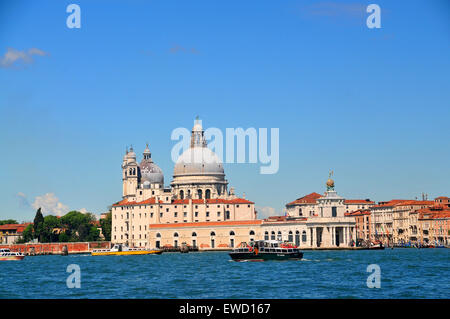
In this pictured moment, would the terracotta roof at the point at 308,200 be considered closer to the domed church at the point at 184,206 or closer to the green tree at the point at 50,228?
the domed church at the point at 184,206

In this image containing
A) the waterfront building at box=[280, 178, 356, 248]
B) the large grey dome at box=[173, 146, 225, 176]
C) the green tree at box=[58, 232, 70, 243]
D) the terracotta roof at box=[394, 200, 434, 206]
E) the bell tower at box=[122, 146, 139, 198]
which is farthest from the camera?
the bell tower at box=[122, 146, 139, 198]

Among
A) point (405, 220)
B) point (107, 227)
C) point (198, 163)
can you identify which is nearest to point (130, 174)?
point (107, 227)

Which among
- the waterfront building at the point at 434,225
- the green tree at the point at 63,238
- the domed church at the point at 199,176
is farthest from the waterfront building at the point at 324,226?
the green tree at the point at 63,238

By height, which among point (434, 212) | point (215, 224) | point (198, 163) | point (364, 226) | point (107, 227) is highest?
point (198, 163)

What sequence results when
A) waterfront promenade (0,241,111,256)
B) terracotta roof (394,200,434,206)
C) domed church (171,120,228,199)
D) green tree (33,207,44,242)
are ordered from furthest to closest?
domed church (171,120,228,199) → terracotta roof (394,200,434,206) → green tree (33,207,44,242) → waterfront promenade (0,241,111,256)

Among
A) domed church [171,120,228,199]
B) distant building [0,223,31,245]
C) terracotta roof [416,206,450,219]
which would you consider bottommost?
distant building [0,223,31,245]

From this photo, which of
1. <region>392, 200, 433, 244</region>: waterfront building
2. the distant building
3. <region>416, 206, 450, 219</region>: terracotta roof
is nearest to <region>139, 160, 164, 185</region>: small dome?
the distant building

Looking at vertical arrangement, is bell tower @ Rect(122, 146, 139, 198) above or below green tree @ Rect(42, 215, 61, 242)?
above

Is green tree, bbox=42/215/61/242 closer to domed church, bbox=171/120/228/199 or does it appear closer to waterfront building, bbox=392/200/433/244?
domed church, bbox=171/120/228/199

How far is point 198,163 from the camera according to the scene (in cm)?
11662

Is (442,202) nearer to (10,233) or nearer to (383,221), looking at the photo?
(383,221)

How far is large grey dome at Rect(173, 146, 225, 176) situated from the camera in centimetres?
11638

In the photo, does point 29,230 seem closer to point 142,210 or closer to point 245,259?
point 142,210
